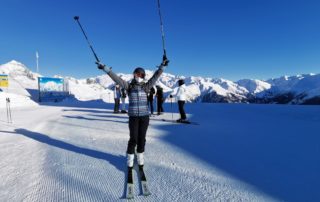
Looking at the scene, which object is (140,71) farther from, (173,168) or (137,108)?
(173,168)

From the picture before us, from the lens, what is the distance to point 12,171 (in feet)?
15.8

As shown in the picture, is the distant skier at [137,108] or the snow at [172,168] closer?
the snow at [172,168]

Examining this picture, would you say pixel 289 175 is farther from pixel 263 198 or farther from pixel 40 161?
pixel 40 161

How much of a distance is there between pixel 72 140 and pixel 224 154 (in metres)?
4.83

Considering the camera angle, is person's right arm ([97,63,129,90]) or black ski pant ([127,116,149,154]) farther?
black ski pant ([127,116,149,154])

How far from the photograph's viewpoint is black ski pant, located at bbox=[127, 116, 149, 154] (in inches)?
181

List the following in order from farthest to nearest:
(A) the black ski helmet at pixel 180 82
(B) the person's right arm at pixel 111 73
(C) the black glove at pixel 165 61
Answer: (A) the black ski helmet at pixel 180 82 → (C) the black glove at pixel 165 61 → (B) the person's right arm at pixel 111 73

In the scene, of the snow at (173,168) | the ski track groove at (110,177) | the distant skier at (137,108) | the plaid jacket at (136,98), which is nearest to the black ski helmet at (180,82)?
the snow at (173,168)

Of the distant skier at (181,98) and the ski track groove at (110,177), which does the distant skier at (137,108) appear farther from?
the distant skier at (181,98)

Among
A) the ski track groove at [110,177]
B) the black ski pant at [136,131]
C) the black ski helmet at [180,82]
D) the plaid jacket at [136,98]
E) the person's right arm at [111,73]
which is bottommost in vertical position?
the ski track groove at [110,177]

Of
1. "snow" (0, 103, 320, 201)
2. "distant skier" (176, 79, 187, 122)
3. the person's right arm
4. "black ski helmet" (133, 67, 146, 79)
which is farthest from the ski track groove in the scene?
"distant skier" (176, 79, 187, 122)

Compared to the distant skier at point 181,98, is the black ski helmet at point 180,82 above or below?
above

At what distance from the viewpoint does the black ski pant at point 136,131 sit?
4.61 meters

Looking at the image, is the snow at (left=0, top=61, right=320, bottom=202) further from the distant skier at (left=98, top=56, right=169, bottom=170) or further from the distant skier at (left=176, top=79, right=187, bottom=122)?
the distant skier at (left=176, top=79, right=187, bottom=122)
